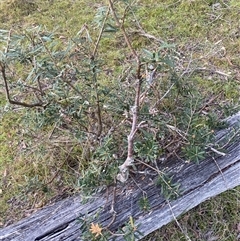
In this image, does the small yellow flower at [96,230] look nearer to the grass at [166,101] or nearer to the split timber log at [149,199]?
the split timber log at [149,199]

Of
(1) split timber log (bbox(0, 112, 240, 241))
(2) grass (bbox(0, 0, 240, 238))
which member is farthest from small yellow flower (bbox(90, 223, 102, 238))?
(2) grass (bbox(0, 0, 240, 238))

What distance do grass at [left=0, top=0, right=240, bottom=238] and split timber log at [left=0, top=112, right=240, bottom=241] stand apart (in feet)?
0.43

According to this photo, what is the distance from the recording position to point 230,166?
5.83 ft

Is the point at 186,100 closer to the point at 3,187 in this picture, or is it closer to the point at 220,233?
the point at 220,233

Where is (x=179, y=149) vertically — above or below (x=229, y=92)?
above

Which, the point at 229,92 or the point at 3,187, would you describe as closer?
the point at 3,187

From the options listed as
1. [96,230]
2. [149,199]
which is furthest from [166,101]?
[96,230]

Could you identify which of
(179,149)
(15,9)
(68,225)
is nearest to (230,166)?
(179,149)

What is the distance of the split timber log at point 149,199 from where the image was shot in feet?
5.39

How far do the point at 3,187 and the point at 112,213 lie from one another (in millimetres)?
694

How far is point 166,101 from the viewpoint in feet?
6.52

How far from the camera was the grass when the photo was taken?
188cm

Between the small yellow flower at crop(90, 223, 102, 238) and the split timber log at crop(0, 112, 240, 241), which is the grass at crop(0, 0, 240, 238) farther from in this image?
the small yellow flower at crop(90, 223, 102, 238)

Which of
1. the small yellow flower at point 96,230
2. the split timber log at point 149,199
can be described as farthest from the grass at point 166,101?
the small yellow flower at point 96,230
